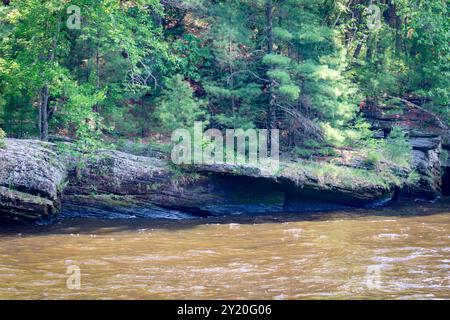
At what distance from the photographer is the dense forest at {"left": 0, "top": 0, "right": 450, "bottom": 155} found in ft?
65.8

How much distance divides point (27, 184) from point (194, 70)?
26.9 feet

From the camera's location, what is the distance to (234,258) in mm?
14570

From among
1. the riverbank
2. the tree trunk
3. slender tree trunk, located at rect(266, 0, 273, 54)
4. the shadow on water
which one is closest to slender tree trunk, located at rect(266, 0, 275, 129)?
slender tree trunk, located at rect(266, 0, 273, 54)

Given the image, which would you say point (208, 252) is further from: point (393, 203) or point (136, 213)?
point (393, 203)

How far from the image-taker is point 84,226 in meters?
18.3

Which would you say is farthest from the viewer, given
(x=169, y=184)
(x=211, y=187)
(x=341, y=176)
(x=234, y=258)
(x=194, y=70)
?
(x=194, y=70)

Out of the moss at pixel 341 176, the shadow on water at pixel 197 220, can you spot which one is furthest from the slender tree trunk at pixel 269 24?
the shadow on water at pixel 197 220

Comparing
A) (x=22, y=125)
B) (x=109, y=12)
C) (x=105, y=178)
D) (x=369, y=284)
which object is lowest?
(x=369, y=284)

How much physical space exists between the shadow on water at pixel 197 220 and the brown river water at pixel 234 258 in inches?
2.1

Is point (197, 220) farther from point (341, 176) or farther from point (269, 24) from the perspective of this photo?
point (269, 24)

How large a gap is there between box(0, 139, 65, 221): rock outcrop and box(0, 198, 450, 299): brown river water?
1.82 ft

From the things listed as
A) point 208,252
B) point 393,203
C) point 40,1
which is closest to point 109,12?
point 40,1

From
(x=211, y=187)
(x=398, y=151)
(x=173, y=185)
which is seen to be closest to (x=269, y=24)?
(x=211, y=187)

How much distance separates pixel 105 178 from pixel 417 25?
1353 centimetres
